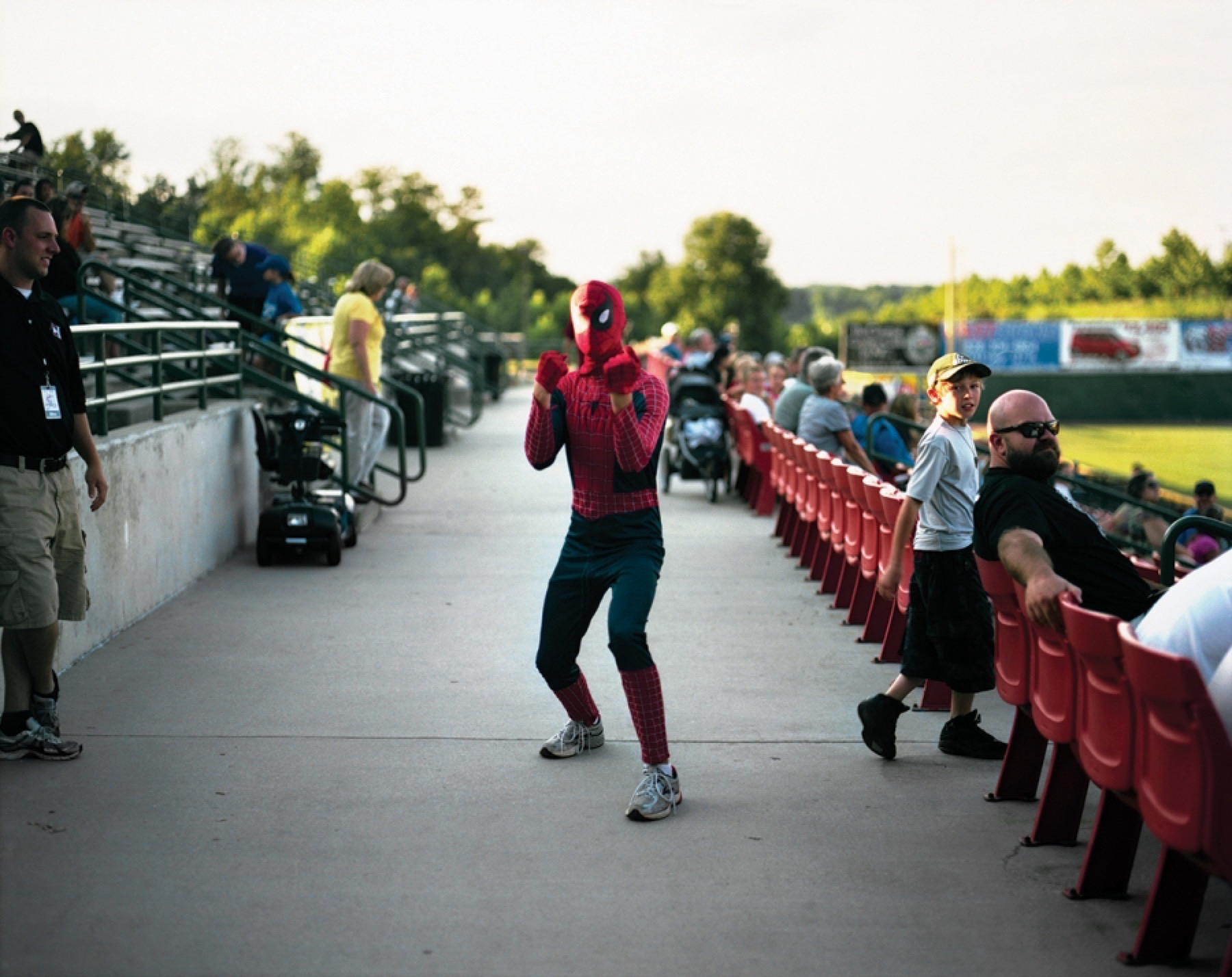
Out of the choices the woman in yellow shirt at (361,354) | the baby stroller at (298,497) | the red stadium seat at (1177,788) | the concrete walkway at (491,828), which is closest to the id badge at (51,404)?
the concrete walkway at (491,828)

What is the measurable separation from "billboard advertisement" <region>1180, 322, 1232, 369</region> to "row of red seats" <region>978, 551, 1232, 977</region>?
3380 inches

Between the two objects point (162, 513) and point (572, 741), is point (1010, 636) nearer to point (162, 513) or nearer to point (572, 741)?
point (572, 741)

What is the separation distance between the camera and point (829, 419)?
11625mm

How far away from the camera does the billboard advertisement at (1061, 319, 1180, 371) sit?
85438 mm

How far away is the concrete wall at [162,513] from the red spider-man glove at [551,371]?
8.41 feet

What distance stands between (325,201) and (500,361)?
60.8 metres

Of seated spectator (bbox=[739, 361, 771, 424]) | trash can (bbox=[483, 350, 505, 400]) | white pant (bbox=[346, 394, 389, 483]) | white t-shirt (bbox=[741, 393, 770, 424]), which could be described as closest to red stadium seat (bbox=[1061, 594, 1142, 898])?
white pant (bbox=[346, 394, 389, 483])

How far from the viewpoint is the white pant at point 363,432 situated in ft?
42.1

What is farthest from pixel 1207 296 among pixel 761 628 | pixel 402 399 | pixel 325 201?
pixel 761 628

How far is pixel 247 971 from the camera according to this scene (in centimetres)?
425

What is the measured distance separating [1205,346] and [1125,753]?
87.6 metres

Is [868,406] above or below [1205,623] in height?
above

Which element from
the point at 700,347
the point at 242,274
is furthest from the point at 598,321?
the point at 700,347

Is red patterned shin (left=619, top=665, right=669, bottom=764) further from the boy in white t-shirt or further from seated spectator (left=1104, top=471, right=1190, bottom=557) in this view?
seated spectator (left=1104, top=471, right=1190, bottom=557)
